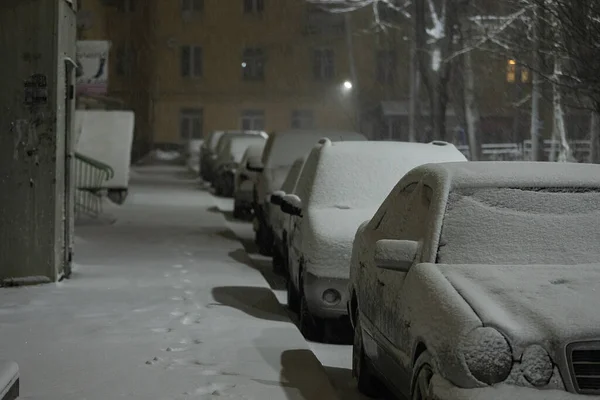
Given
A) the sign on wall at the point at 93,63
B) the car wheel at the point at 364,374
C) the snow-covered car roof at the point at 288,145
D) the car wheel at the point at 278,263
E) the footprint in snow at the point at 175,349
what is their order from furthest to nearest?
the sign on wall at the point at 93,63
the snow-covered car roof at the point at 288,145
the car wheel at the point at 278,263
the footprint in snow at the point at 175,349
the car wheel at the point at 364,374

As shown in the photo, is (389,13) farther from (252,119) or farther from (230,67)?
(230,67)

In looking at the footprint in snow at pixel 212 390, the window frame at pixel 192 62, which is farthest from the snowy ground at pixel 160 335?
the window frame at pixel 192 62

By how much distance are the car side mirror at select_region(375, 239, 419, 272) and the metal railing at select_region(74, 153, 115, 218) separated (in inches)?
577

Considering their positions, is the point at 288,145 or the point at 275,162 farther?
the point at 288,145

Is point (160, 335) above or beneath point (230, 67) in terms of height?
beneath

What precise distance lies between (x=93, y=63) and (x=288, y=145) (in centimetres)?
388

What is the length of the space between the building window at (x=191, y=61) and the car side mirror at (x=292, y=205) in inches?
2260

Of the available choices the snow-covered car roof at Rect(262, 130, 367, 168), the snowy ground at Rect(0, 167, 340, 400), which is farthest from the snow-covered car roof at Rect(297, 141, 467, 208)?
the snow-covered car roof at Rect(262, 130, 367, 168)

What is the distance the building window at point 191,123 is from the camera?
223 ft

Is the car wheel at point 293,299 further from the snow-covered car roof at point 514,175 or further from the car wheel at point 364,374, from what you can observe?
the snow-covered car roof at point 514,175

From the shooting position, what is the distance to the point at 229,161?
30.1 meters

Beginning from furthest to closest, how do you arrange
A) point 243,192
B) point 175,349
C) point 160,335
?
point 243,192, point 160,335, point 175,349

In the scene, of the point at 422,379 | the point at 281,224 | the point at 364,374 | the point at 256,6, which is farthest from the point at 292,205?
the point at 256,6

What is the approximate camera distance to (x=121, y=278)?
12.5 meters
